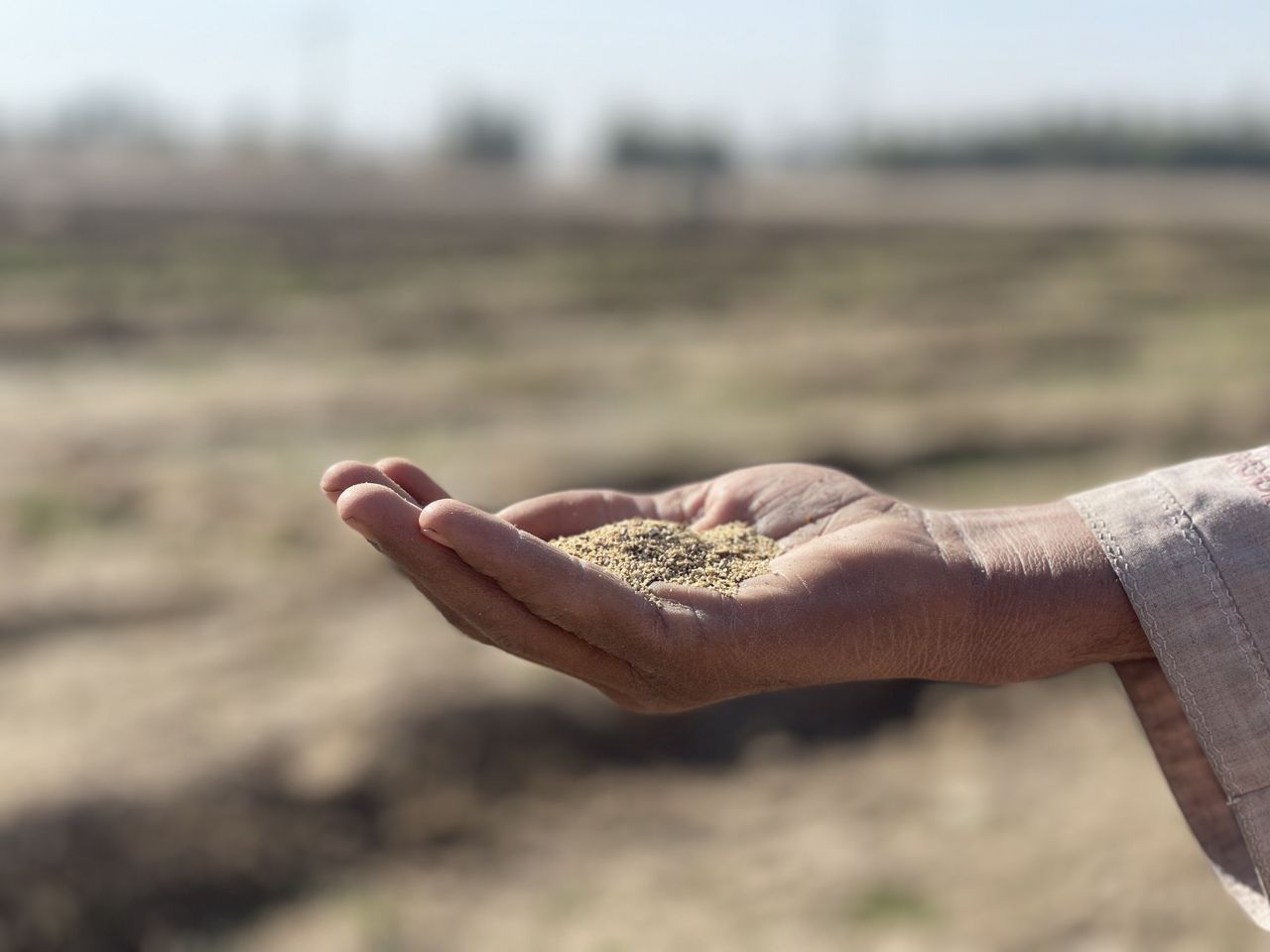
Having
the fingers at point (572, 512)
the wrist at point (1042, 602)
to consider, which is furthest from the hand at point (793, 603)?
the fingers at point (572, 512)

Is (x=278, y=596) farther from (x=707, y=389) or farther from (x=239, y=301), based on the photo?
(x=239, y=301)

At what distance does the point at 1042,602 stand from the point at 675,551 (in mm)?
625

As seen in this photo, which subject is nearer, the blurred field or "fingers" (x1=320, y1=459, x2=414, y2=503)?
"fingers" (x1=320, y1=459, x2=414, y2=503)

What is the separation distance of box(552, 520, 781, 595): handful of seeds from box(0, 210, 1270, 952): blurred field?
3340 millimetres

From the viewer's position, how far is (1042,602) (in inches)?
77.7

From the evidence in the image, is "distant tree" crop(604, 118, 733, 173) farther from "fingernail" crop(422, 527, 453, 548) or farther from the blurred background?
"fingernail" crop(422, 527, 453, 548)

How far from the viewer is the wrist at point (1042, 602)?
1.95 metres

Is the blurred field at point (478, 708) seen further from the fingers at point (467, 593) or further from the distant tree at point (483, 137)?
the distant tree at point (483, 137)

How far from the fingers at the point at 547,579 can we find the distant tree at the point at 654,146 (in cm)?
4160

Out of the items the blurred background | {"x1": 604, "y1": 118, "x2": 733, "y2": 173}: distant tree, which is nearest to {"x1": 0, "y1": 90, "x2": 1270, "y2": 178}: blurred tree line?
{"x1": 604, "y1": 118, "x2": 733, "y2": 173}: distant tree

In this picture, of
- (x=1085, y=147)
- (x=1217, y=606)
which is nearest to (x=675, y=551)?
(x=1217, y=606)

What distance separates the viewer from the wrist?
195 cm

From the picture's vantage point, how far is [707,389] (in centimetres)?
1301

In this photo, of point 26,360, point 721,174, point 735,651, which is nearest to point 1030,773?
point 735,651
